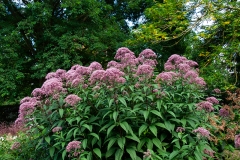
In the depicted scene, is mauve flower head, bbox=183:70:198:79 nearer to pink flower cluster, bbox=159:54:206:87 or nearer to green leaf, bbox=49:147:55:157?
pink flower cluster, bbox=159:54:206:87

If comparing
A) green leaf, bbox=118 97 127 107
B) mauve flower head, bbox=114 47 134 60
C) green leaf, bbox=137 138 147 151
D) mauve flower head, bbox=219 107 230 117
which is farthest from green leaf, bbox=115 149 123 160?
mauve flower head, bbox=219 107 230 117

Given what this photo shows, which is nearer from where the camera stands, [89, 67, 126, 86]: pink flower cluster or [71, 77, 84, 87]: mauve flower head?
[89, 67, 126, 86]: pink flower cluster

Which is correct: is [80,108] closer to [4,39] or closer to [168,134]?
[168,134]

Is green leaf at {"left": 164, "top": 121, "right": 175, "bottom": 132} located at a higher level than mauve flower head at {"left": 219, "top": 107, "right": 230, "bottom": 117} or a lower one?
higher

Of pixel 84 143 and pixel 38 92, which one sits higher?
pixel 38 92

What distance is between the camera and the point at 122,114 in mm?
3676

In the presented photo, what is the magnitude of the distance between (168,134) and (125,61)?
47.7 inches

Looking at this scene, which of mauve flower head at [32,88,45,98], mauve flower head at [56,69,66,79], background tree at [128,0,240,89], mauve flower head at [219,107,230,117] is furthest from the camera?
background tree at [128,0,240,89]

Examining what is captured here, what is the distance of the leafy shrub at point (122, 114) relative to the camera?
3.47 m

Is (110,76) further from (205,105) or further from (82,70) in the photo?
(205,105)

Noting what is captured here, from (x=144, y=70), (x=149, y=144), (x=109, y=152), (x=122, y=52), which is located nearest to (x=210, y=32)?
(x=122, y=52)

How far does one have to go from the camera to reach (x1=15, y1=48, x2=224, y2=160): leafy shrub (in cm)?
347

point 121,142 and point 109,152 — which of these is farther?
point 109,152

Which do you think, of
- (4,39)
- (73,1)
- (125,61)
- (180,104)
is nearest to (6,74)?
(4,39)
